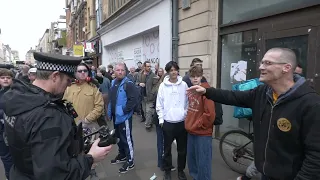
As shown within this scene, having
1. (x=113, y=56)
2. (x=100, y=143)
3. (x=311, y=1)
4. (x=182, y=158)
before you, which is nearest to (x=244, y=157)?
(x=182, y=158)

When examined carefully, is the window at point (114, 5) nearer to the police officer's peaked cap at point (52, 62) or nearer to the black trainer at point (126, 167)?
the black trainer at point (126, 167)

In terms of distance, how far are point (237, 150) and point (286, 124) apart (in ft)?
8.34

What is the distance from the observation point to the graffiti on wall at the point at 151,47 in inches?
406

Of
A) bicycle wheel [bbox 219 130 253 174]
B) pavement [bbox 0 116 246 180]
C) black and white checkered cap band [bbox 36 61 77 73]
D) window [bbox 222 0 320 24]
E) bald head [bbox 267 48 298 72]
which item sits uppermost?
window [bbox 222 0 320 24]

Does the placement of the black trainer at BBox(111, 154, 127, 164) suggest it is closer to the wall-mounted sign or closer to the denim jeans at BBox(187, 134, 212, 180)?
the denim jeans at BBox(187, 134, 212, 180)

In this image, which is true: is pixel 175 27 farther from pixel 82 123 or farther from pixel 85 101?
pixel 82 123

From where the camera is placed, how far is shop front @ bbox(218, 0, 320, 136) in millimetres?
3961

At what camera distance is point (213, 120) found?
3510mm

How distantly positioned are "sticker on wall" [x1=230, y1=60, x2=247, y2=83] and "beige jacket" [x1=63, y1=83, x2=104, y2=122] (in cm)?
323

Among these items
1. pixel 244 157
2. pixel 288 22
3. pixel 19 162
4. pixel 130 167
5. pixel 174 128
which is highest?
pixel 288 22

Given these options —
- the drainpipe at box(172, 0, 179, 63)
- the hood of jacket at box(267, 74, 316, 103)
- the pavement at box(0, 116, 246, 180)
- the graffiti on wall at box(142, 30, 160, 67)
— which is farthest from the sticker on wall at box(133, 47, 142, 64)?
the hood of jacket at box(267, 74, 316, 103)

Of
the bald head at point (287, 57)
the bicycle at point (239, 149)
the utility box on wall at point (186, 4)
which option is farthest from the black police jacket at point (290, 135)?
the utility box on wall at point (186, 4)

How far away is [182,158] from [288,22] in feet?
9.65

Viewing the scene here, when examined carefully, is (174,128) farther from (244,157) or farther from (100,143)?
(100,143)
